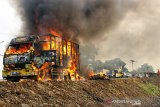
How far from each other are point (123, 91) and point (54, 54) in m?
8.23

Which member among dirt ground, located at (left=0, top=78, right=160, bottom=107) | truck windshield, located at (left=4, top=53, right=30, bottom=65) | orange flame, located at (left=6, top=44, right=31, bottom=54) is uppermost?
orange flame, located at (left=6, top=44, right=31, bottom=54)

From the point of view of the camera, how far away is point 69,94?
19.2m

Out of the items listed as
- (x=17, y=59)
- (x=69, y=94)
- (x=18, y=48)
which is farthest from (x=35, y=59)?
(x=69, y=94)

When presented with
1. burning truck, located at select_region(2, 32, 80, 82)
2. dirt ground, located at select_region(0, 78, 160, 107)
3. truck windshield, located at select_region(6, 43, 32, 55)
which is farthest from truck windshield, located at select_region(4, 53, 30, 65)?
dirt ground, located at select_region(0, 78, 160, 107)

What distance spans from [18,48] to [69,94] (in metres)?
6.68

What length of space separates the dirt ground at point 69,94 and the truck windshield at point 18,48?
432cm

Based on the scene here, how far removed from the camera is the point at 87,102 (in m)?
19.2

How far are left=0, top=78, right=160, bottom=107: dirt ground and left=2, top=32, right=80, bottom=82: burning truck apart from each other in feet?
7.24

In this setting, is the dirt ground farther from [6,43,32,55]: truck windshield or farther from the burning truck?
[6,43,32,55]: truck windshield

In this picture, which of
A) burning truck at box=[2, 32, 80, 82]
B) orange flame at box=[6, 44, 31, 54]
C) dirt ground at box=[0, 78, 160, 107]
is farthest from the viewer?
orange flame at box=[6, 44, 31, 54]

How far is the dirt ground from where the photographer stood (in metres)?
15.2

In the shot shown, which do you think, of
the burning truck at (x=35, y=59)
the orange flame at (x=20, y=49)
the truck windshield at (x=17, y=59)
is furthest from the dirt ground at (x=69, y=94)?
the orange flame at (x=20, y=49)

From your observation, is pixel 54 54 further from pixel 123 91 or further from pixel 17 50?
pixel 123 91

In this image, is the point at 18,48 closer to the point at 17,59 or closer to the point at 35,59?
the point at 17,59
